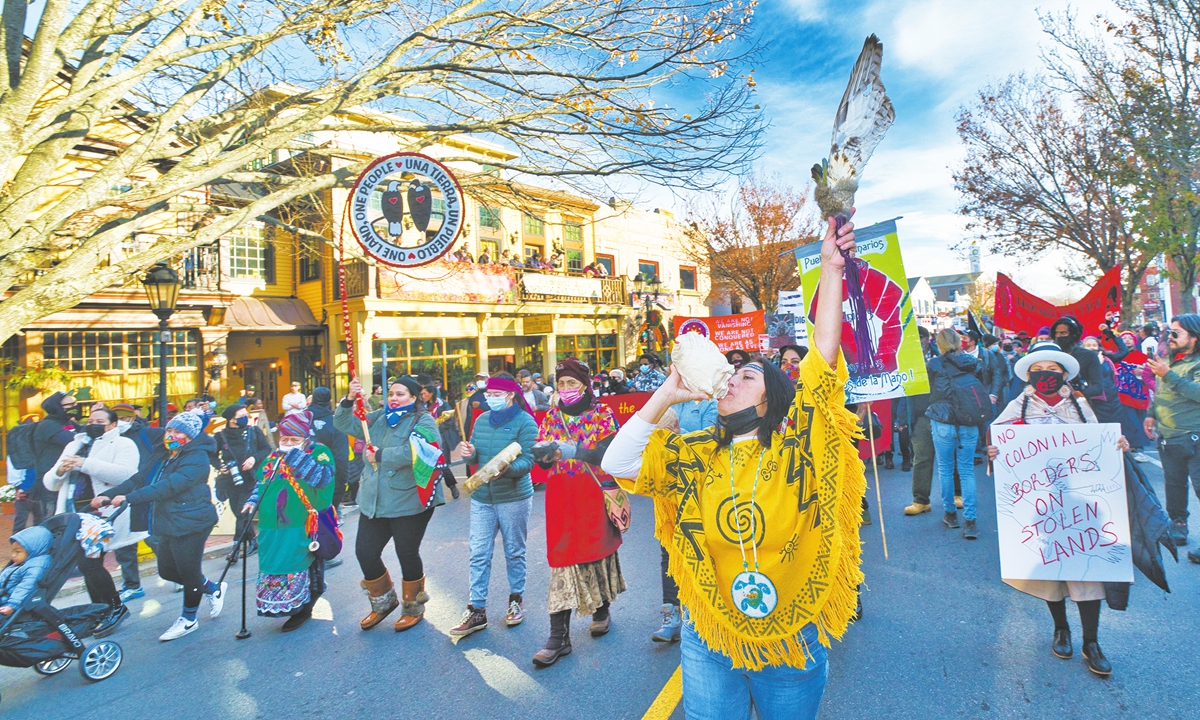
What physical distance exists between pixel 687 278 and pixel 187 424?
1077 inches

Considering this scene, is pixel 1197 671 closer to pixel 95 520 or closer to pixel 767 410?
pixel 767 410

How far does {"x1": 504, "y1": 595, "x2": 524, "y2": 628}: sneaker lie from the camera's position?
178 inches

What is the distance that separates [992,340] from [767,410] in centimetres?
1038

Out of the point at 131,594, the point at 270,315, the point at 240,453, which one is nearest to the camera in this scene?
the point at 131,594

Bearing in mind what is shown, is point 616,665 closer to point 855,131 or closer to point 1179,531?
point 855,131

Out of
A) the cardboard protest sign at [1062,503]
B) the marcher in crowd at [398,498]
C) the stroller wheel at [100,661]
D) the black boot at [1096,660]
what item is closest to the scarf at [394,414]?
the marcher in crowd at [398,498]

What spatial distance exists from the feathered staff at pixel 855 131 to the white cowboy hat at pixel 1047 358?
269 cm

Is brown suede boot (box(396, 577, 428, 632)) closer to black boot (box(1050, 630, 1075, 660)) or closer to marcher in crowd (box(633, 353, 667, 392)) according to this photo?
black boot (box(1050, 630, 1075, 660))

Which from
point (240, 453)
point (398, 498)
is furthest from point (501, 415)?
point (240, 453)

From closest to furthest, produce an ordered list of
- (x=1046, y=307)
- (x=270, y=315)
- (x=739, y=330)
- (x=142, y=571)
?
(x=142, y=571), (x=1046, y=307), (x=739, y=330), (x=270, y=315)

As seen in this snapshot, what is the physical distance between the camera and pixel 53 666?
419 cm

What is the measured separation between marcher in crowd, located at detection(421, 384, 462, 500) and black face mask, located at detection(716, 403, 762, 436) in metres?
3.28

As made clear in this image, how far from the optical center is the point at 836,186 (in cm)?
214

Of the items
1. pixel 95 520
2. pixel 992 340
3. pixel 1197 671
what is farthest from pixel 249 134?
pixel 992 340
